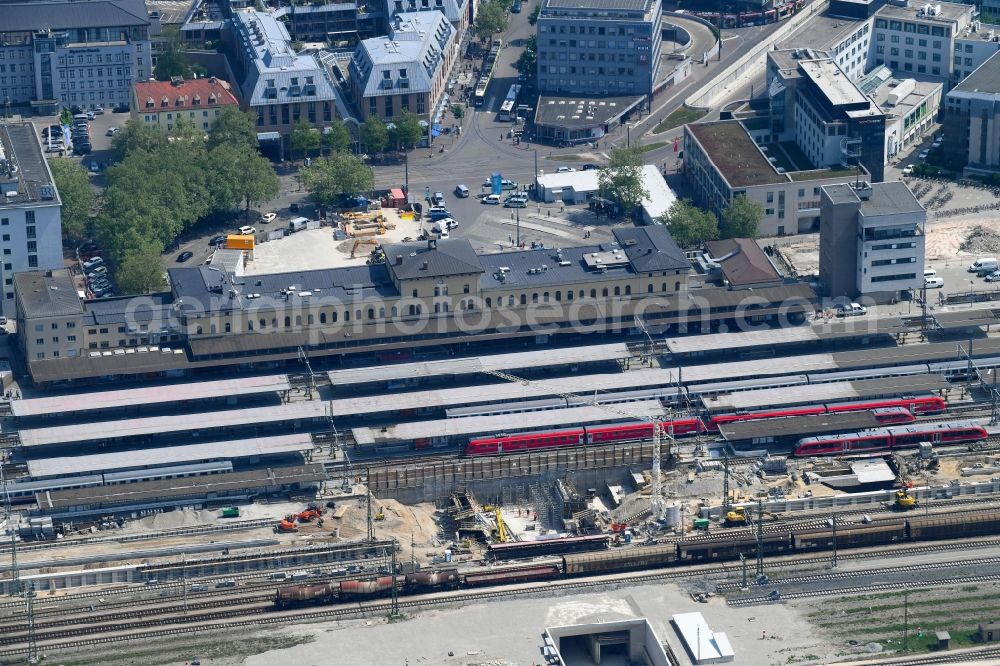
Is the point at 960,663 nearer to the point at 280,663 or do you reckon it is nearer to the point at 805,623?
the point at 805,623

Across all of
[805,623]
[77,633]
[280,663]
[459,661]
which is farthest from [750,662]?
[77,633]

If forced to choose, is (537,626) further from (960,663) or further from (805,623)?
(960,663)

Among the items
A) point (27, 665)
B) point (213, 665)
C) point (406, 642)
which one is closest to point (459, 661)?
point (406, 642)

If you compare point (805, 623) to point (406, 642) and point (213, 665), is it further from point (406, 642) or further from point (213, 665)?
point (213, 665)

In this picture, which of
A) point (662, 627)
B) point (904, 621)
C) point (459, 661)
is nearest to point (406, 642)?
point (459, 661)
